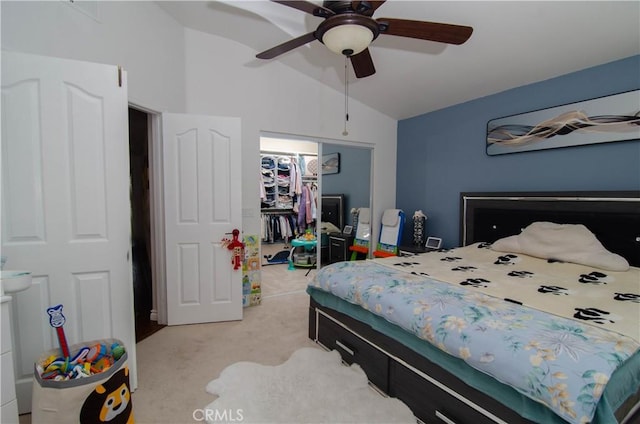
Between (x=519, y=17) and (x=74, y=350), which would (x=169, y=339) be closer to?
(x=74, y=350)

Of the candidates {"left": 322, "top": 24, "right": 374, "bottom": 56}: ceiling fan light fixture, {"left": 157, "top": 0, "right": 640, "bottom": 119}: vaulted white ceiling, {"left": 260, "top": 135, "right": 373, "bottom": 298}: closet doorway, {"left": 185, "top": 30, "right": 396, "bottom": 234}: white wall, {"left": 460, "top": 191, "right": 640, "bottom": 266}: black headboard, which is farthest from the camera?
{"left": 260, "top": 135, "right": 373, "bottom": 298}: closet doorway

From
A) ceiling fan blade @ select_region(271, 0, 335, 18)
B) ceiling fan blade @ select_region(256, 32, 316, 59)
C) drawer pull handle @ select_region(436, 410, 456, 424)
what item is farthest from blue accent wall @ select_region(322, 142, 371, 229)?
drawer pull handle @ select_region(436, 410, 456, 424)

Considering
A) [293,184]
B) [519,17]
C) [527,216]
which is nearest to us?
[519,17]

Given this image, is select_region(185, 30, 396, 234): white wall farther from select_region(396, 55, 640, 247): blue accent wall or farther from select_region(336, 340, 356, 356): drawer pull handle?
select_region(336, 340, 356, 356): drawer pull handle

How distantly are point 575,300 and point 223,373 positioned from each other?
2223 mm

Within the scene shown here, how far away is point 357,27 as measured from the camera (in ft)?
5.67

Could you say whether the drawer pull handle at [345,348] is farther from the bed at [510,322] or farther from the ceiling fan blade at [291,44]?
the ceiling fan blade at [291,44]

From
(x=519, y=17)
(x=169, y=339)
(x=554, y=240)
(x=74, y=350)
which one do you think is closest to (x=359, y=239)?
(x=554, y=240)

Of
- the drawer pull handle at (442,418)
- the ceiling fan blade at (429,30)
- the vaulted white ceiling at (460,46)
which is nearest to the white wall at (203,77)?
the vaulted white ceiling at (460,46)

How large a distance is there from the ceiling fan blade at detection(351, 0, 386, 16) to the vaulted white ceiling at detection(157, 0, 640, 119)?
31.9 inches

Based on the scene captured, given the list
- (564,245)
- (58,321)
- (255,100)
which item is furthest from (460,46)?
(58,321)

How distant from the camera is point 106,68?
1781mm

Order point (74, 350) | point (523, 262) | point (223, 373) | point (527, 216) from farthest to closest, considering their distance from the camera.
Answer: point (527, 216) < point (523, 262) < point (223, 373) < point (74, 350)

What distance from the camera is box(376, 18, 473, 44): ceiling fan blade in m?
1.79
